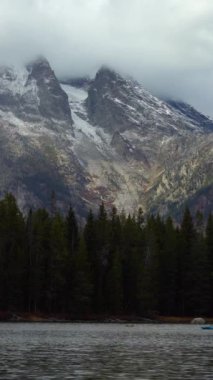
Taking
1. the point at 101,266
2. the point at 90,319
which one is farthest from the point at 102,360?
the point at 101,266

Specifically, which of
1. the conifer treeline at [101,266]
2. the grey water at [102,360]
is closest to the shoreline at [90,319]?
the conifer treeline at [101,266]

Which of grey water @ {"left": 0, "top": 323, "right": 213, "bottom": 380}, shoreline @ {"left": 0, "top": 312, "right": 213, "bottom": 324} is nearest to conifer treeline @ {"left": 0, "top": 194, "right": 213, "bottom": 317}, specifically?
shoreline @ {"left": 0, "top": 312, "right": 213, "bottom": 324}

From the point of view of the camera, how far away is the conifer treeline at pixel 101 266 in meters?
130

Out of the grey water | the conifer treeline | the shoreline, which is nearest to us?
the grey water

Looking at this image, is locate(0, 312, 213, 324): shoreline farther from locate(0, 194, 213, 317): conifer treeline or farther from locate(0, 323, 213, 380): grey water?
locate(0, 323, 213, 380): grey water

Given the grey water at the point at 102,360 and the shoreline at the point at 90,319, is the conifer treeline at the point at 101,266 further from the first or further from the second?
the grey water at the point at 102,360

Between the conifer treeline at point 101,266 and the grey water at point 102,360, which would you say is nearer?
the grey water at point 102,360

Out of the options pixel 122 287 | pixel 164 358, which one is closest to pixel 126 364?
pixel 164 358

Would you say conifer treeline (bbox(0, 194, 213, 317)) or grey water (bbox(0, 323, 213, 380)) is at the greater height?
conifer treeline (bbox(0, 194, 213, 317))

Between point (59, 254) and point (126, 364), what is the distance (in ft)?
285

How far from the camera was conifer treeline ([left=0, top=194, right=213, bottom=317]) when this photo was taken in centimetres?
13012

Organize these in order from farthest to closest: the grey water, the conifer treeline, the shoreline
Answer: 1. the conifer treeline
2. the shoreline
3. the grey water

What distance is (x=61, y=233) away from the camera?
448 ft

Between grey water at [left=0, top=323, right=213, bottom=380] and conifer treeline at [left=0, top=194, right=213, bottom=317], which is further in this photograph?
conifer treeline at [left=0, top=194, right=213, bottom=317]
